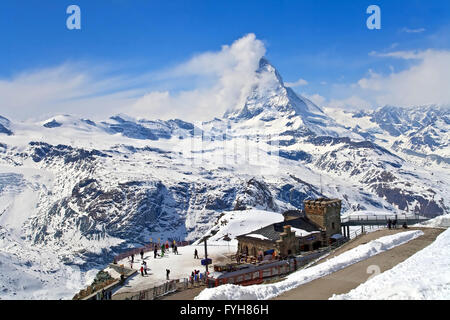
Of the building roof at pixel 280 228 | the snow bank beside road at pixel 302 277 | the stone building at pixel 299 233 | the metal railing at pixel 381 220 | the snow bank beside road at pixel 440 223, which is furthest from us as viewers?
the metal railing at pixel 381 220

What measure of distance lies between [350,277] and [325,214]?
31607 millimetres

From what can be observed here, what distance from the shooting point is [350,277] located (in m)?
31.4

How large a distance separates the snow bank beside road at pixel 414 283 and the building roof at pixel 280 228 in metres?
25.6

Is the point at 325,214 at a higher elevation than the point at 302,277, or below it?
higher

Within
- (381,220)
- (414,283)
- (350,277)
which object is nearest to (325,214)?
(381,220)

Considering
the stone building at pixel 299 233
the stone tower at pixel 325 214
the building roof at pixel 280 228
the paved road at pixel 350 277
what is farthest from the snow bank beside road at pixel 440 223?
the building roof at pixel 280 228

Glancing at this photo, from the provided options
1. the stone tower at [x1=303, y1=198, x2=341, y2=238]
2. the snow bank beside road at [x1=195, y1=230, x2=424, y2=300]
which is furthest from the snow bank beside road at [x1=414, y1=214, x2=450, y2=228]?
the stone tower at [x1=303, y1=198, x2=341, y2=238]

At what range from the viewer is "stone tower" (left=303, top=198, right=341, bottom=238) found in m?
62.5

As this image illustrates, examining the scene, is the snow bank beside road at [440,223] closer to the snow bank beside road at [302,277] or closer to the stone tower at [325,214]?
the snow bank beside road at [302,277]

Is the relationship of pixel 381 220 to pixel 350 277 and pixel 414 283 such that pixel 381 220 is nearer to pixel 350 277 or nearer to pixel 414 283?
pixel 350 277

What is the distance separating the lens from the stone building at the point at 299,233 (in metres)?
54.4

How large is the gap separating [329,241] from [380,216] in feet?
67.1
